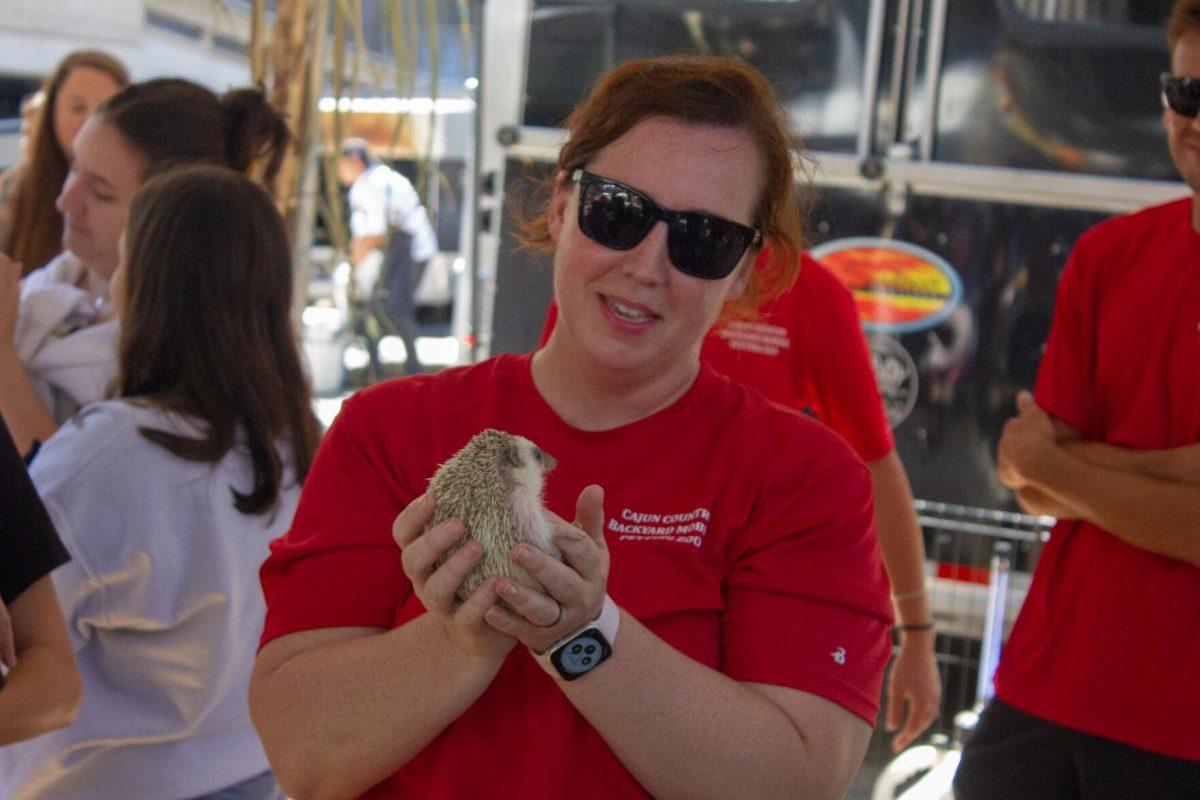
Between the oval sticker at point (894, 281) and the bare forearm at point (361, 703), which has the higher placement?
the oval sticker at point (894, 281)

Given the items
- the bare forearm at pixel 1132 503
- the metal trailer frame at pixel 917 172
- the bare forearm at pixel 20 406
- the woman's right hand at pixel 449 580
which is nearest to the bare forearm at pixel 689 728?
the woman's right hand at pixel 449 580

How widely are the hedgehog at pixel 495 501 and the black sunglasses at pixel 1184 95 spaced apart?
1.69 m

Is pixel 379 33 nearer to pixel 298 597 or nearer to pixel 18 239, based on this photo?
pixel 18 239

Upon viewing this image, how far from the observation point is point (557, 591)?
1301 mm

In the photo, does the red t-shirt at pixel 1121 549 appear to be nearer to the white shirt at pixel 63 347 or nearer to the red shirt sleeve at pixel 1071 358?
the red shirt sleeve at pixel 1071 358

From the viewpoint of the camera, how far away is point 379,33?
12.6ft

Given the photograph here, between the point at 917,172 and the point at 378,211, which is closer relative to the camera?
the point at 917,172

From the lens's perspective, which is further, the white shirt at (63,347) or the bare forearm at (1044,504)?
the white shirt at (63,347)

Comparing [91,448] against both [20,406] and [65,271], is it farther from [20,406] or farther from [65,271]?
[65,271]

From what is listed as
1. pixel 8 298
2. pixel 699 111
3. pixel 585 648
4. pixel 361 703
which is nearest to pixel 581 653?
pixel 585 648

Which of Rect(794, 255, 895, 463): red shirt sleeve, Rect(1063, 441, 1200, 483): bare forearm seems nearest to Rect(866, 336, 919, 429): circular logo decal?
Rect(794, 255, 895, 463): red shirt sleeve

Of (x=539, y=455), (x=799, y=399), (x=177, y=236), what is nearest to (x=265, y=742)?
(x=539, y=455)

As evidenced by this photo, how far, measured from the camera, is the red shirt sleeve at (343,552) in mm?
1566

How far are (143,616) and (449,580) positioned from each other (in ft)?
4.00
